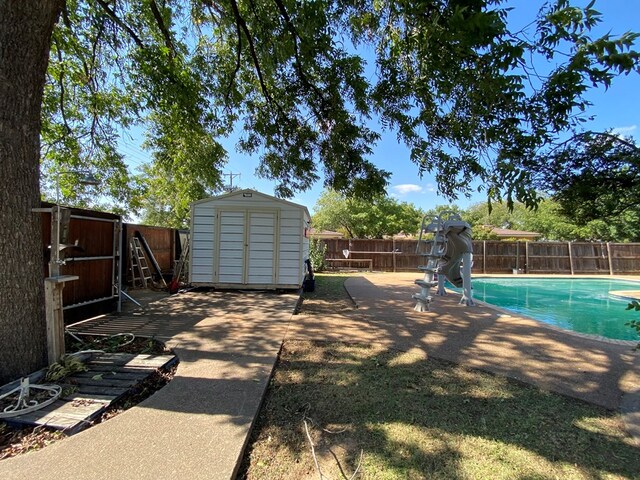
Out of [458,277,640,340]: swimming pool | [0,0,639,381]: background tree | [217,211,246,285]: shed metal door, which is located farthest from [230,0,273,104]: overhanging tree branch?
[458,277,640,340]: swimming pool

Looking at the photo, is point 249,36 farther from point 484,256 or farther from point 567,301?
point 484,256

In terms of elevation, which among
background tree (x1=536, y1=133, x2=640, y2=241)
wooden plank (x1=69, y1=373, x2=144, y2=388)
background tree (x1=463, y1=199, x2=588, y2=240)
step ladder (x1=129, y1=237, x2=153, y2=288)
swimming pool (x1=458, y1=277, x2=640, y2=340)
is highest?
background tree (x1=463, y1=199, x2=588, y2=240)

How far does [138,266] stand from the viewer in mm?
9227

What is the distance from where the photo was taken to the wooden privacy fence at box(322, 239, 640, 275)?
1759 cm

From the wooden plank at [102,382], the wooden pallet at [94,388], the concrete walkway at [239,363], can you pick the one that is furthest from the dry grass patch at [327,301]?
the wooden plank at [102,382]

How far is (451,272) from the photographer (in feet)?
27.1

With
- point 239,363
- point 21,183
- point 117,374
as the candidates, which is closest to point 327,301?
point 239,363

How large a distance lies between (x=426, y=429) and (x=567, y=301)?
1140cm

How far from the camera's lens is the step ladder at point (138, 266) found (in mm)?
9211

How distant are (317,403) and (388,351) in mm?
1600

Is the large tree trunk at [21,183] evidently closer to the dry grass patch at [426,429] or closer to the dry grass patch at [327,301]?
the dry grass patch at [426,429]

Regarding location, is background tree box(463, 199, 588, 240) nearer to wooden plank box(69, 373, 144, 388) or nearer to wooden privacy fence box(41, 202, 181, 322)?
wooden privacy fence box(41, 202, 181, 322)

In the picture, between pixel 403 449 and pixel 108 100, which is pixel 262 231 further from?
pixel 403 449

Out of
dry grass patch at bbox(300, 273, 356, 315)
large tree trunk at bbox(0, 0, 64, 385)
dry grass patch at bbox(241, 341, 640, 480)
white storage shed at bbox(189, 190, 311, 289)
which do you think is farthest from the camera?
white storage shed at bbox(189, 190, 311, 289)
